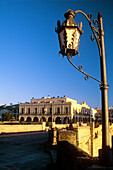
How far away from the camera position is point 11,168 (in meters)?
5.55

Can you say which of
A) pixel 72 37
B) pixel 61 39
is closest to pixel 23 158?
pixel 61 39

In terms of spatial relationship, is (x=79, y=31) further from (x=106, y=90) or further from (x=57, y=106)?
(x=57, y=106)

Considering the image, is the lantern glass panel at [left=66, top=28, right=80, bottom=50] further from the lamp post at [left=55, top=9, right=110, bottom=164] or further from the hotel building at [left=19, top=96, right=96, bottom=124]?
the hotel building at [left=19, top=96, right=96, bottom=124]

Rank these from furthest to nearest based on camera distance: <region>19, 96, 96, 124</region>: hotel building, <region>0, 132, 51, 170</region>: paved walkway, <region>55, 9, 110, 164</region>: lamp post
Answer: <region>19, 96, 96, 124</region>: hotel building → <region>0, 132, 51, 170</region>: paved walkway → <region>55, 9, 110, 164</region>: lamp post

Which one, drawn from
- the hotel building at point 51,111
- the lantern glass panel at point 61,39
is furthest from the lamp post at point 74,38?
the hotel building at point 51,111

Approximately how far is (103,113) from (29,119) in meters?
49.1

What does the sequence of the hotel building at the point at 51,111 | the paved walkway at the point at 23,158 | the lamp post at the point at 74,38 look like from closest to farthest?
1. the lamp post at the point at 74,38
2. the paved walkway at the point at 23,158
3. the hotel building at the point at 51,111

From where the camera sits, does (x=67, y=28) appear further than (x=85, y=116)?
No

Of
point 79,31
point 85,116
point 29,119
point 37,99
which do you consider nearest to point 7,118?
point 29,119

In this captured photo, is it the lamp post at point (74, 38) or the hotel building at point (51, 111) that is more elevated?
the lamp post at point (74, 38)

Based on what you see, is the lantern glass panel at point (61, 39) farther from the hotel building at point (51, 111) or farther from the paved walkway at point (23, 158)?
the hotel building at point (51, 111)

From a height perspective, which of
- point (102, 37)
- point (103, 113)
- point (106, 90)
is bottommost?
point (103, 113)

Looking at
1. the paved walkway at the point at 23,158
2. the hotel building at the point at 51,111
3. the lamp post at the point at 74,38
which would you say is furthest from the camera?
the hotel building at the point at 51,111

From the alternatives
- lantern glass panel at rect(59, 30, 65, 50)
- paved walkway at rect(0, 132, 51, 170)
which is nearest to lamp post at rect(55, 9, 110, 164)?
lantern glass panel at rect(59, 30, 65, 50)
